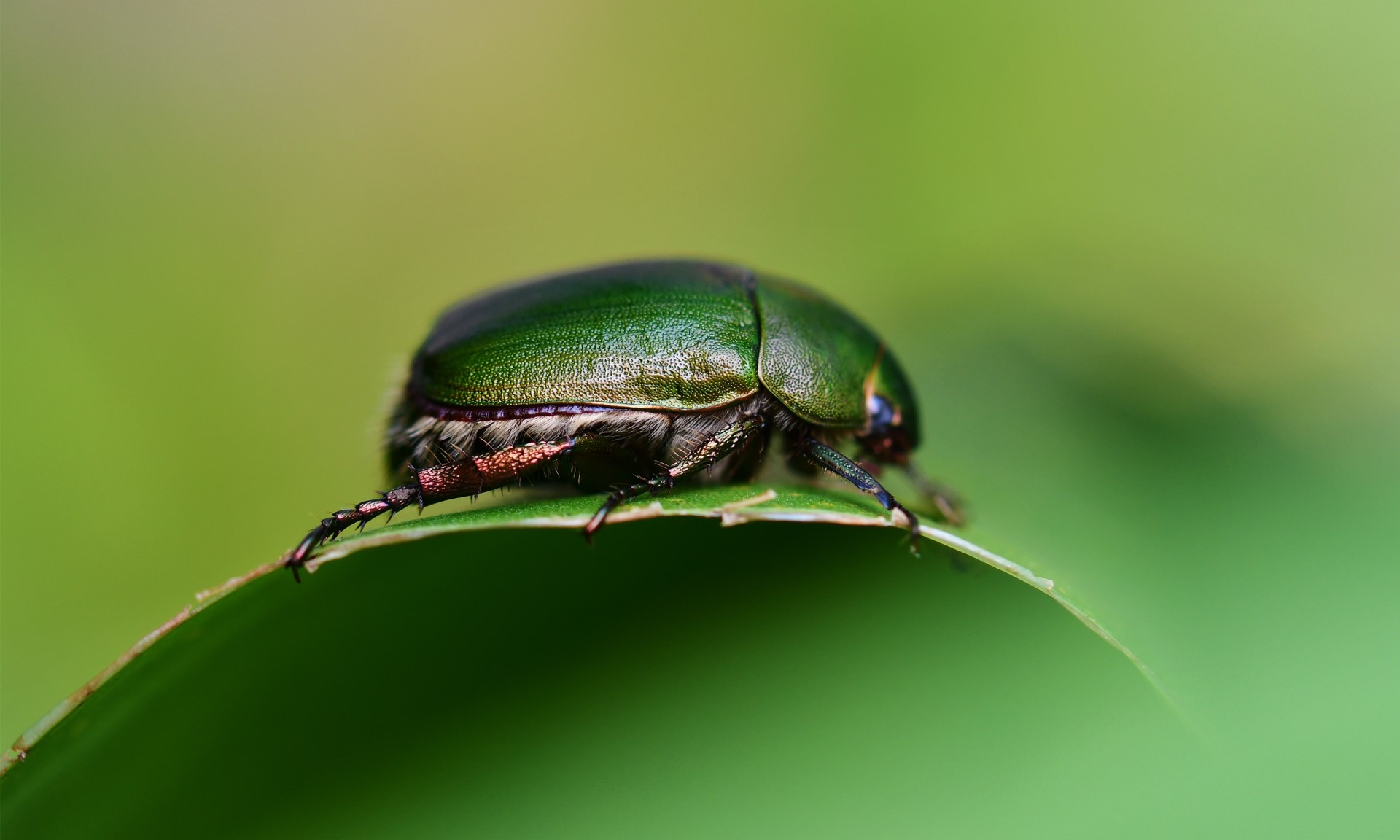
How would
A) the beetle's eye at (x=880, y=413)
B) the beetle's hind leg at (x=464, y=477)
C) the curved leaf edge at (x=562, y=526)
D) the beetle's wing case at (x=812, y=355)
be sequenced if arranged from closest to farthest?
the curved leaf edge at (x=562, y=526), the beetle's hind leg at (x=464, y=477), the beetle's wing case at (x=812, y=355), the beetle's eye at (x=880, y=413)

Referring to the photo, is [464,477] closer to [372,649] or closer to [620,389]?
[620,389]

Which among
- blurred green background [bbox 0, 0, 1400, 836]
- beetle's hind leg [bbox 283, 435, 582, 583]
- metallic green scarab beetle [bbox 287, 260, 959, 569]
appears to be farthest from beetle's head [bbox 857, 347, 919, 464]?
beetle's hind leg [bbox 283, 435, 582, 583]

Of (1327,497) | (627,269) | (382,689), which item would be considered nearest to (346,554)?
(382,689)

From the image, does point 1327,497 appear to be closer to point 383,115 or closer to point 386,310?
point 386,310

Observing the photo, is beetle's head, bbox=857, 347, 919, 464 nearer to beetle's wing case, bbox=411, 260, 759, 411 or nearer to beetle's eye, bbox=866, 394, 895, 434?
beetle's eye, bbox=866, 394, 895, 434

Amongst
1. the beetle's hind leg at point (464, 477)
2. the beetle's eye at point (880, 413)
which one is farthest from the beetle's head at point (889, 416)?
the beetle's hind leg at point (464, 477)

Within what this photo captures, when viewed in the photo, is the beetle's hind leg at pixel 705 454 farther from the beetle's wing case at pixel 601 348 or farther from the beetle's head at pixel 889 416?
the beetle's head at pixel 889 416

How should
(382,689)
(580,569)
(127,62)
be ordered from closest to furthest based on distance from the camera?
(382,689) < (580,569) < (127,62)
